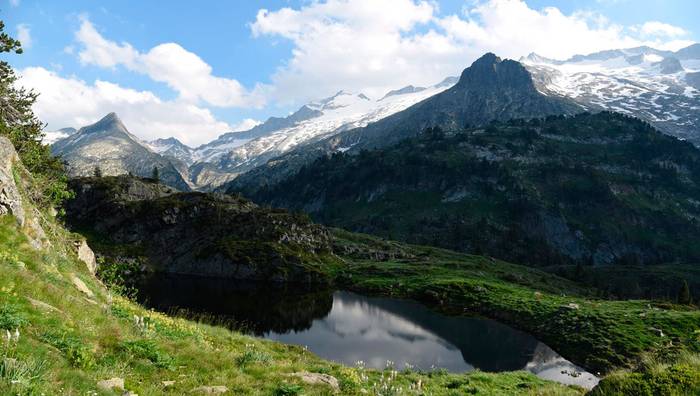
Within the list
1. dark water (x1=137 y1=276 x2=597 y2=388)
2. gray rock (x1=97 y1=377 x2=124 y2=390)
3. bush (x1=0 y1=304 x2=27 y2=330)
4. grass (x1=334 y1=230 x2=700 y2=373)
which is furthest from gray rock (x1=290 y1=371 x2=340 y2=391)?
dark water (x1=137 y1=276 x2=597 y2=388)

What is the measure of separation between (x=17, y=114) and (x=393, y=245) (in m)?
119

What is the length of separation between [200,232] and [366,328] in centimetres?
6860

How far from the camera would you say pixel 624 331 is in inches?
2072

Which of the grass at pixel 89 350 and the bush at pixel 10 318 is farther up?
the bush at pixel 10 318

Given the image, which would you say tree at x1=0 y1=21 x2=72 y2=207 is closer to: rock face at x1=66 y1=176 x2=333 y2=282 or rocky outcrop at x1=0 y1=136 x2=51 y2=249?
rocky outcrop at x1=0 y1=136 x2=51 y2=249

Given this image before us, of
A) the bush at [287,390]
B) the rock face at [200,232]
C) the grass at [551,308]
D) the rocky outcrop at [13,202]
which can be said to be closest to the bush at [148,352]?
the bush at [287,390]

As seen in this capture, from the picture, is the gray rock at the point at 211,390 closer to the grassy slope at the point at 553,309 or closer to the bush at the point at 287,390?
the bush at the point at 287,390

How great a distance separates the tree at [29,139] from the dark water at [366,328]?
33.6 feet

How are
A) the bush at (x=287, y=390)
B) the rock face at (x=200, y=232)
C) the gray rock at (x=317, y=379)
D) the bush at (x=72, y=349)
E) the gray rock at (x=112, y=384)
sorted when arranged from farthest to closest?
the rock face at (x=200, y=232) < the gray rock at (x=317, y=379) < the bush at (x=287, y=390) < the bush at (x=72, y=349) < the gray rock at (x=112, y=384)

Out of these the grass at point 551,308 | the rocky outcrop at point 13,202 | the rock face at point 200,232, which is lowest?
the grass at point 551,308

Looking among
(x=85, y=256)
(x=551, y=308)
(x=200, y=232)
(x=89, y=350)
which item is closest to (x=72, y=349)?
(x=89, y=350)

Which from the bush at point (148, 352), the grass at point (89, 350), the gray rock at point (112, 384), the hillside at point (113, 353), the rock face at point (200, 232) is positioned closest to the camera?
the grass at point (89, 350)

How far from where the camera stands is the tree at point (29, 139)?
29.6 m

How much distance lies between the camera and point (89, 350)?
39.2ft
